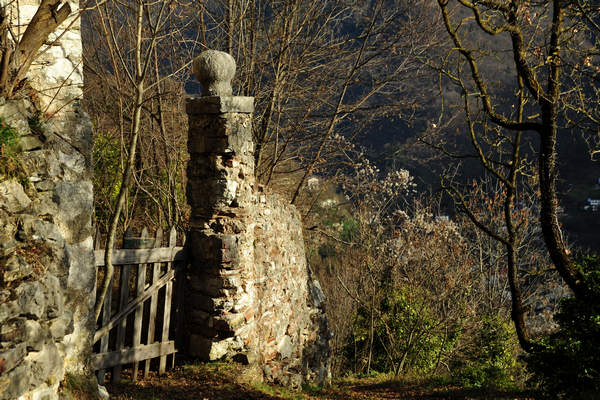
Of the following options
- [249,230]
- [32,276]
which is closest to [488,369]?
[249,230]

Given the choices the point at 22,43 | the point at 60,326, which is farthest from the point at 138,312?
the point at 22,43

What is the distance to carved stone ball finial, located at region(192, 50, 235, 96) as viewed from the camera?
19.2 ft

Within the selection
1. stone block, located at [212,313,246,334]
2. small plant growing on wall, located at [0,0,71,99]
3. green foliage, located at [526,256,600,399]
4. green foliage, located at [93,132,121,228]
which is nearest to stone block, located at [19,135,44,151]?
small plant growing on wall, located at [0,0,71,99]

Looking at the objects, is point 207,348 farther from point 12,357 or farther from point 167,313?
point 12,357

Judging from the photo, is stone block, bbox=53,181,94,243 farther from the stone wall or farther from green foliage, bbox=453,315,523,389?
green foliage, bbox=453,315,523,389

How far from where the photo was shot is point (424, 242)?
15.3m

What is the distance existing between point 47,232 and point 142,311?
230 cm

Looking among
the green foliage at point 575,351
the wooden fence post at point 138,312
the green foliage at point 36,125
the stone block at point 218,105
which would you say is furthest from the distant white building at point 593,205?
the green foliage at point 36,125

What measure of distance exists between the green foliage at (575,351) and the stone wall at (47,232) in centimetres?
472

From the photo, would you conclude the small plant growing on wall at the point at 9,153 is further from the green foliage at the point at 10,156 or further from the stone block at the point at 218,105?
the stone block at the point at 218,105

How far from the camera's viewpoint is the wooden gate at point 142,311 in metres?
5.05

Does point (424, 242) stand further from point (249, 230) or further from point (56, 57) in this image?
point (56, 57)

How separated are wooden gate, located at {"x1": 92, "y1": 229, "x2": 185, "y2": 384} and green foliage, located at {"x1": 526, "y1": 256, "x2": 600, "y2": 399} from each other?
160 inches

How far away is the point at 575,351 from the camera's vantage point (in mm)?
5602
